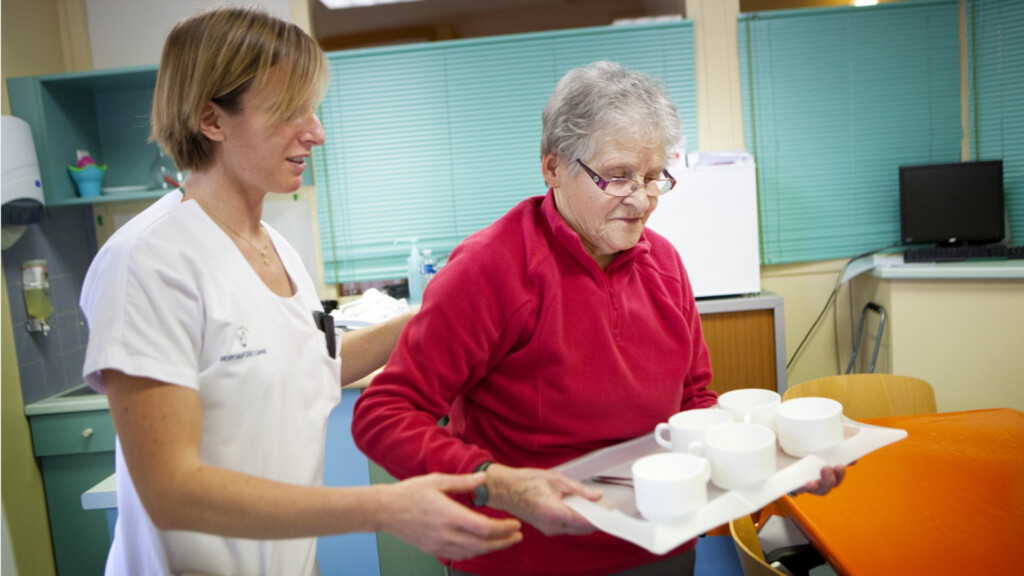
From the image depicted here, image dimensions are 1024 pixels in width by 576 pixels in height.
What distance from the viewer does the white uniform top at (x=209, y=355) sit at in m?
0.83

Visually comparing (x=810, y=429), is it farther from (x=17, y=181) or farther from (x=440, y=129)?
(x=17, y=181)

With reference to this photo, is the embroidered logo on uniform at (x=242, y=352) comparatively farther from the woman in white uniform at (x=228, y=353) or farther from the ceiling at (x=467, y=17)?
the ceiling at (x=467, y=17)

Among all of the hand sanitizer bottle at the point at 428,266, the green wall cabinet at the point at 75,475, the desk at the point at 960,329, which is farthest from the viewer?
the hand sanitizer bottle at the point at 428,266

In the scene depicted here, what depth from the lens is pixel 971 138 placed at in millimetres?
3326

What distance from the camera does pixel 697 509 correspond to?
89 cm

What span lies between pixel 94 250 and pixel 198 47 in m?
2.94

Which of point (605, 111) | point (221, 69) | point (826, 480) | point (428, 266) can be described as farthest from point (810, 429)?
point (428, 266)

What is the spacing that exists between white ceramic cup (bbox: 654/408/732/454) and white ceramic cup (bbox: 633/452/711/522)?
9cm

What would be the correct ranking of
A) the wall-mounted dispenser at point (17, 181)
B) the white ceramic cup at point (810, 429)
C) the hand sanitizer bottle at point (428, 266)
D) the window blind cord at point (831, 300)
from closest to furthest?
the white ceramic cup at point (810, 429) → the wall-mounted dispenser at point (17, 181) → the hand sanitizer bottle at point (428, 266) → the window blind cord at point (831, 300)

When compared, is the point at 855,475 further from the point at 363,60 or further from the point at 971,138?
the point at 363,60

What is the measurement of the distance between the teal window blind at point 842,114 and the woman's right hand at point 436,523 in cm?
291

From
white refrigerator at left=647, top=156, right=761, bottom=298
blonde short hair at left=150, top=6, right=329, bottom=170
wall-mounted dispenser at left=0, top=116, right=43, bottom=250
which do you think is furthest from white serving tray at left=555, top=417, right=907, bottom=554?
wall-mounted dispenser at left=0, top=116, right=43, bottom=250

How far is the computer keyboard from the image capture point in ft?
9.55

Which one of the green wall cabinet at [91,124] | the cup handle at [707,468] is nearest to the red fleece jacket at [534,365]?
the cup handle at [707,468]
